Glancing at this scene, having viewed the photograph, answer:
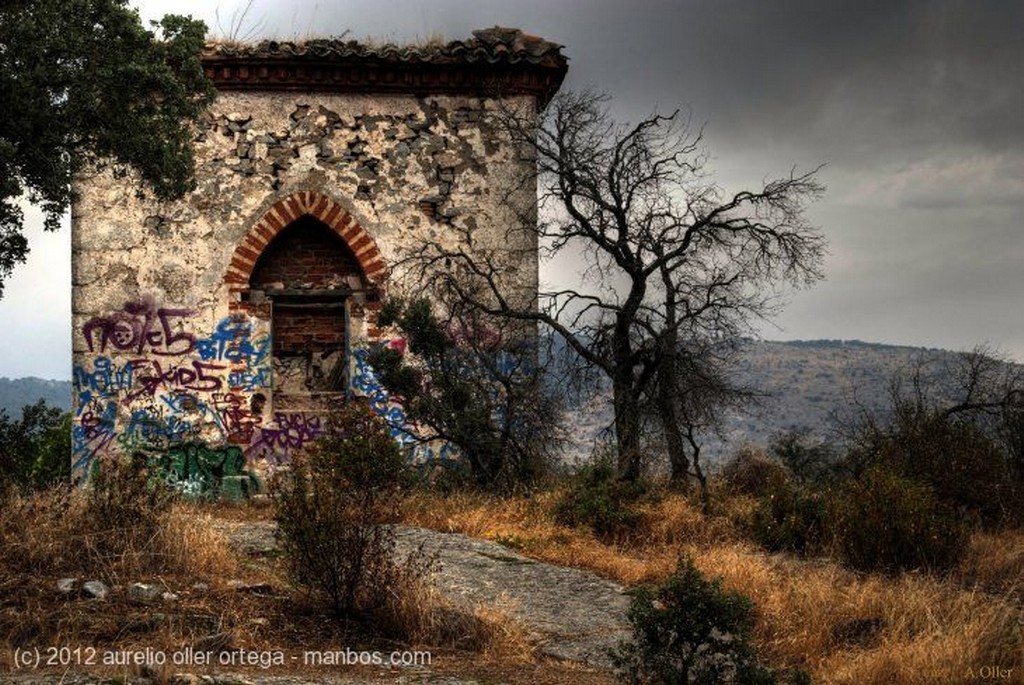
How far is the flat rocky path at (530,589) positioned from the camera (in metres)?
7.19

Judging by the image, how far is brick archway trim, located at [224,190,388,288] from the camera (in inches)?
528

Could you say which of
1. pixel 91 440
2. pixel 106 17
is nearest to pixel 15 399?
pixel 91 440

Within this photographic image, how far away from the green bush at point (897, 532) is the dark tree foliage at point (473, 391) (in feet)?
12.9

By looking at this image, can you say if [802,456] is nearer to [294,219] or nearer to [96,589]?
[294,219]

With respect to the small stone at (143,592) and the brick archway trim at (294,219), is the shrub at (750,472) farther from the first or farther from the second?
the small stone at (143,592)

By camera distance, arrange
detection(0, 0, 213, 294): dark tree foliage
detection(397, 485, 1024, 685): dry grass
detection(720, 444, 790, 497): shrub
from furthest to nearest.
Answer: detection(720, 444, 790, 497): shrub < detection(0, 0, 213, 294): dark tree foliage < detection(397, 485, 1024, 685): dry grass

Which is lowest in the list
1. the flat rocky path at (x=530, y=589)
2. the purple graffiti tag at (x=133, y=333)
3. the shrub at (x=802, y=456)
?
the flat rocky path at (x=530, y=589)

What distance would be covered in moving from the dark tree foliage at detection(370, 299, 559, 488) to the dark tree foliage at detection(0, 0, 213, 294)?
12.6 ft

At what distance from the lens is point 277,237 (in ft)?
44.7

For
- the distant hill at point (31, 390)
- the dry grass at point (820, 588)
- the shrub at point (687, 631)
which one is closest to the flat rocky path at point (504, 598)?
the dry grass at point (820, 588)

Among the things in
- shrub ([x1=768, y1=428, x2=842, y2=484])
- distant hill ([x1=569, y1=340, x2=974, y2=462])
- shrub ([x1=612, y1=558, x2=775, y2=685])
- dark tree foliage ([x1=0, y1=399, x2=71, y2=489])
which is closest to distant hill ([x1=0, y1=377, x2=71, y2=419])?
distant hill ([x1=569, y1=340, x2=974, y2=462])

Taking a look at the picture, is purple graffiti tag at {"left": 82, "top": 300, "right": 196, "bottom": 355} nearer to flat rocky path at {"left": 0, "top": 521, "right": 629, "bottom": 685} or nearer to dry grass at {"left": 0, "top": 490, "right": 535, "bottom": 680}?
flat rocky path at {"left": 0, "top": 521, "right": 629, "bottom": 685}

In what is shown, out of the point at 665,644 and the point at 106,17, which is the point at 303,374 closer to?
the point at 106,17

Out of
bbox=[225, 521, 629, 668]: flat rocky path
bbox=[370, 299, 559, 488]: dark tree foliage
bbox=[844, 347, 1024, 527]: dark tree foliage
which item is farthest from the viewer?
bbox=[370, 299, 559, 488]: dark tree foliage
